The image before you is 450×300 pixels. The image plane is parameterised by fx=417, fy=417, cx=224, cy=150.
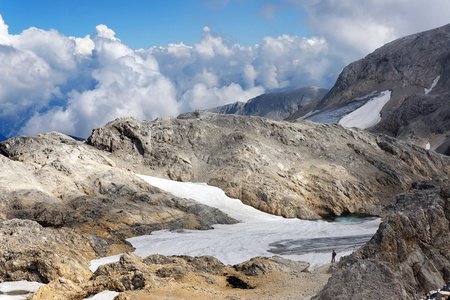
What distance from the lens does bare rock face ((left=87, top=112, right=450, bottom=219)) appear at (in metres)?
61.5

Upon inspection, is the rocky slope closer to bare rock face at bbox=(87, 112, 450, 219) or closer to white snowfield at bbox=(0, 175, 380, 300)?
bare rock face at bbox=(87, 112, 450, 219)

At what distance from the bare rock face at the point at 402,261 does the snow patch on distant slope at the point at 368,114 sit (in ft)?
338

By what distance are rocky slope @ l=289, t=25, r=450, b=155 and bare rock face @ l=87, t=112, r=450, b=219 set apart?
82.9 ft

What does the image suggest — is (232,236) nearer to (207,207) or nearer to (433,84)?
(207,207)

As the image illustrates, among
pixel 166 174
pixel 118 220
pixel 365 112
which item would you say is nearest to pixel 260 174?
pixel 166 174

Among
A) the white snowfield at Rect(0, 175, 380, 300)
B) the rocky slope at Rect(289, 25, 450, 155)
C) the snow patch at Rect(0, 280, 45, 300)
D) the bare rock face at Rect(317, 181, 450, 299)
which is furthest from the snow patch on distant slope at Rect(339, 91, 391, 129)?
the snow patch at Rect(0, 280, 45, 300)

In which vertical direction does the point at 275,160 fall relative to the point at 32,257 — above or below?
above

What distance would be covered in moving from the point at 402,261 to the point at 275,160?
168 feet

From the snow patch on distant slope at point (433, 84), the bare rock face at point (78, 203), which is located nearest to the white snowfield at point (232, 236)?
the bare rock face at point (78, 203)

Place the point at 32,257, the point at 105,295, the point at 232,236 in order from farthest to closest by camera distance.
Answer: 1. the point at 232,236
2. the point at 32,257
3. the point at 105,295

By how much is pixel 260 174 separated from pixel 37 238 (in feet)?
143

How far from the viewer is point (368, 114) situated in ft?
406

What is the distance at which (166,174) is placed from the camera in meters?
64.6

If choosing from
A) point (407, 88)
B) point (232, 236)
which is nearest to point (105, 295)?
point (232, 236)
